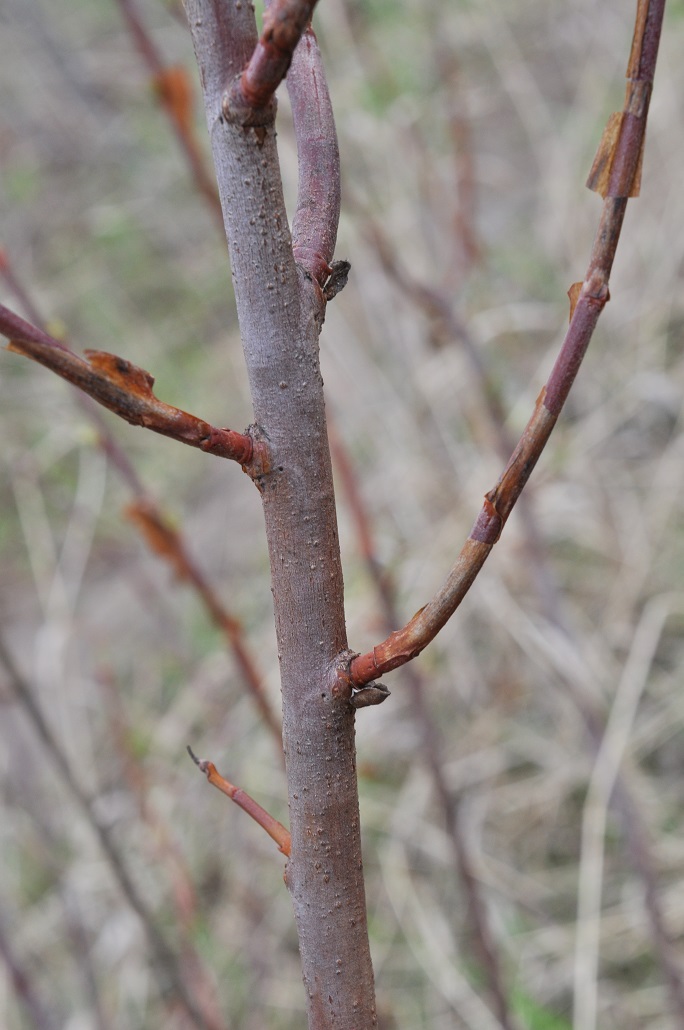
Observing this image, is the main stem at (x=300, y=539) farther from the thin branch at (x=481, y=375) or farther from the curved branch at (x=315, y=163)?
the thin branch at (x=481, y=375)

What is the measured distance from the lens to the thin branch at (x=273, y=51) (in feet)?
0.89

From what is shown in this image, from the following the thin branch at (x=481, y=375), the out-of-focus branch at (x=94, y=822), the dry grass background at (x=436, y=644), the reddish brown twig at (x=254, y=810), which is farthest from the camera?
the dry grass background at (x=436, y=644)

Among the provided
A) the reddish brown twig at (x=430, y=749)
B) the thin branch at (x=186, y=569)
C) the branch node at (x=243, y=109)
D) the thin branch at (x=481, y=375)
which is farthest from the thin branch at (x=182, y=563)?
the branch node at (x=243, y=109)

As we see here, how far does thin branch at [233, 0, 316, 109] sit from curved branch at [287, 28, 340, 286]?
7cm

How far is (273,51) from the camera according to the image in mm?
281

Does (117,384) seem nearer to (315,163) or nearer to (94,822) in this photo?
(315,163)

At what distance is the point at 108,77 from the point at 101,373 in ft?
15.1

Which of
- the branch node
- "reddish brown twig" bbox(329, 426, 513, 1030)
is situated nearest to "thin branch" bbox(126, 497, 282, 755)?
"reddish brown twig" bbox(329, 426, 513, 1030)

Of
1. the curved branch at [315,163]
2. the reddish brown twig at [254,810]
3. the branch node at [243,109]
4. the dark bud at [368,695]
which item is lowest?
the reddish brown twig at [254,810]

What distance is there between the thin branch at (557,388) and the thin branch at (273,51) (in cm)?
13

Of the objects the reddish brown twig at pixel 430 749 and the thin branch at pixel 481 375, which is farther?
the thin branch at pixel 481 375

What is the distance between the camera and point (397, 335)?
2.01 metres

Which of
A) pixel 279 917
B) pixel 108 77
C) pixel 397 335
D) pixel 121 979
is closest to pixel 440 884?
pixel 279 917

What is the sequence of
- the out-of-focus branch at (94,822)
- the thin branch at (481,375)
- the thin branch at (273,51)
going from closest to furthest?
1. the thin branch at (273,51)
2. the out-of-focus branch at (94,822)
3. the thin branch at (481,375)
